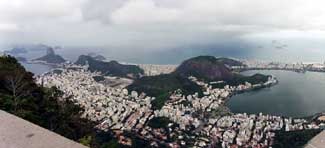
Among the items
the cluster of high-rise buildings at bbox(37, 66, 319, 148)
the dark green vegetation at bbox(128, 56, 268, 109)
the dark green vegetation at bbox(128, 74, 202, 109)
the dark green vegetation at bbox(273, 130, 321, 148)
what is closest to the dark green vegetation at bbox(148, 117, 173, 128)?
the cluster of high-rise buildings at bbox(37, 66, 319, 148)

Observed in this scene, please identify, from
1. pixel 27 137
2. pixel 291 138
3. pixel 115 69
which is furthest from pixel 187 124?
pixel 115 69

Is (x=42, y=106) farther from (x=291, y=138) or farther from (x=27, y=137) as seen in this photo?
(x=291, y=138)

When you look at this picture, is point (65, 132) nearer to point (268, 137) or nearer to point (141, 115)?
point (268, 137)

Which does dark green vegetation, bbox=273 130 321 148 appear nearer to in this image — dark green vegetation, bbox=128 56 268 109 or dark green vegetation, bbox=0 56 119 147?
dark green vegetation, bbox=128 56 268 109

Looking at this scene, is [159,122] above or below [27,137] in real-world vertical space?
below

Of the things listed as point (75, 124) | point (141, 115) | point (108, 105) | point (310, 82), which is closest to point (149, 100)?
point (108, 105)

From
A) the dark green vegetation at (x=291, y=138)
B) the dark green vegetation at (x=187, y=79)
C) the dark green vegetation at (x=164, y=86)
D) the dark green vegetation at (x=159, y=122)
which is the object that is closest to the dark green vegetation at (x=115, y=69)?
the dark green vegetation at (x=187, y=79)
